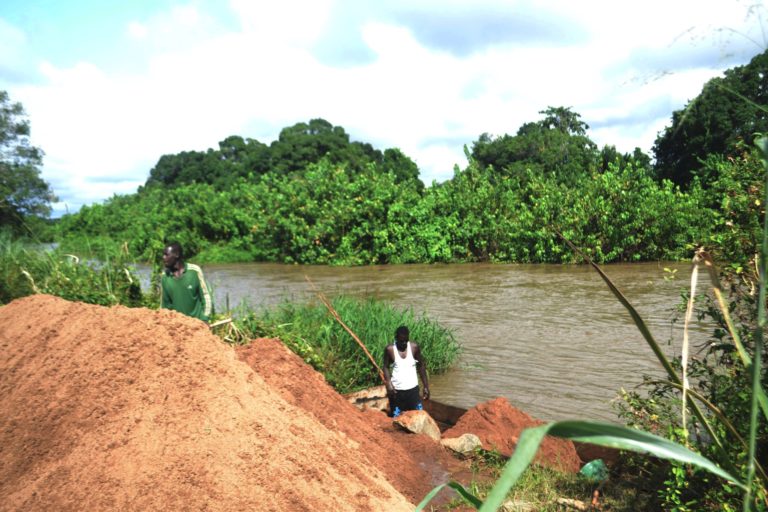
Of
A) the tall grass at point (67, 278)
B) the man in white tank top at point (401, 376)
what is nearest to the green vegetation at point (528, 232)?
the tall grass at point (67, 278)

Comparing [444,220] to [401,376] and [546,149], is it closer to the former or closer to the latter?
[546,149]

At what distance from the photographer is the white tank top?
692cm

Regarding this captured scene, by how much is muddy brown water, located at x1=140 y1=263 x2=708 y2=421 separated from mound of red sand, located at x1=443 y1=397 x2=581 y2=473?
687 millimetres

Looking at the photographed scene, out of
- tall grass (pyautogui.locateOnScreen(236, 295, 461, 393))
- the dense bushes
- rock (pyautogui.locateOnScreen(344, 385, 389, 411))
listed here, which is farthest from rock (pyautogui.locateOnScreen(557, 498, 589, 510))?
the dense bushes

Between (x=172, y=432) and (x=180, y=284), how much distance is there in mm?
2585

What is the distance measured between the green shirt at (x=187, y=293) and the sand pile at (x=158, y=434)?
3.03 ft

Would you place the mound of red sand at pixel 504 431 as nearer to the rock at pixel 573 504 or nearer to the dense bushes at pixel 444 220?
the rock at pixel 573 504

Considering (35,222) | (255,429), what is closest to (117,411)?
(255,429)

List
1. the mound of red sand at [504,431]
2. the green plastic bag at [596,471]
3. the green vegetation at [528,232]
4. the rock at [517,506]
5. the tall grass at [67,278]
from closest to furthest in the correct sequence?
the green vegetation at [528,232] → the rock at [517,506] → the green plastic bag at [596,471] → the mound of red sand at [504,431] → the tall grass at [67,278]

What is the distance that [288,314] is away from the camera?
9.30 m

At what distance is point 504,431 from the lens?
638cm

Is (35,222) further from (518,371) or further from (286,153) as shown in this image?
(286,153)

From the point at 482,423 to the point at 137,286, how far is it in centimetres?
509

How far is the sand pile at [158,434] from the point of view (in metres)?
3.76
